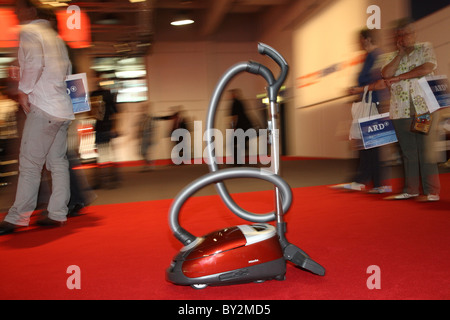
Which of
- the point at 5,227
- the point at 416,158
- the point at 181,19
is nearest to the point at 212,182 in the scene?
the point at 5,227

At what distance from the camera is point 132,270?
1.89m

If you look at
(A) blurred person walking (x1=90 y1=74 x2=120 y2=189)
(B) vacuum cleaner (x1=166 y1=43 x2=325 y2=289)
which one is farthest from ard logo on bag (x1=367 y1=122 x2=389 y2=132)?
(A) blurred person walking (x1=90 y1=74 x2=120 y2=189)

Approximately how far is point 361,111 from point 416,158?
69 centimetres

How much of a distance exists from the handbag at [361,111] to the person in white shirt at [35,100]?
2.41 meters

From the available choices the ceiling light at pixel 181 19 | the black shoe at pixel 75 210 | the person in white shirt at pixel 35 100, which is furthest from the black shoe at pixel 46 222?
the ceiling light at pixel 181 19

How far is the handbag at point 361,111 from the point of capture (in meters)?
3.66

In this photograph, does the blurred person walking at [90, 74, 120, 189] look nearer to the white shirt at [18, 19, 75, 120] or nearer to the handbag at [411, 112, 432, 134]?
the white shirt at [18, 19, 75, 120]

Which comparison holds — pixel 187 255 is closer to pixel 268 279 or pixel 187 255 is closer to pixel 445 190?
pixel 268 279

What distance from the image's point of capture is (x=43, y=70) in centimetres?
272

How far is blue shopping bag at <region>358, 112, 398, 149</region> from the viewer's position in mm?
3482

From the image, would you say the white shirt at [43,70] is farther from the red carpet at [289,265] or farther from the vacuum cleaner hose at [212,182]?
the vacuum cleaner hose at [212,182]

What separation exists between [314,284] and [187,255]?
49 centimetres
